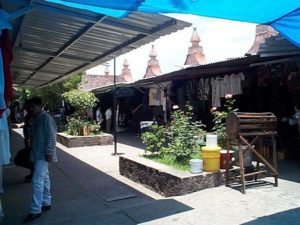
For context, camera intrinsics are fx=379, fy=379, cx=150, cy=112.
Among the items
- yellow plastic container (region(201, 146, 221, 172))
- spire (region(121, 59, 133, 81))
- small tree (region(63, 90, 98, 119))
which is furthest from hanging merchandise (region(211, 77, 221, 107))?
spire (region(121, 59, 133, 81))

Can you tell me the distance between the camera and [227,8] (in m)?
3.88

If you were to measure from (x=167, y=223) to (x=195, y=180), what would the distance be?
5.63 ft

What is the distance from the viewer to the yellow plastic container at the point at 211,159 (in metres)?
7.06

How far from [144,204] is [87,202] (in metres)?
1.08

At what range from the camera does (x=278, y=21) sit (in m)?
4.34

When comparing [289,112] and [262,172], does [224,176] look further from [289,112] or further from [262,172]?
[289,112]

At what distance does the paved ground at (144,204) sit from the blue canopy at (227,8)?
2567 millimetres

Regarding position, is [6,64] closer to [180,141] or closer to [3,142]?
[3,142]

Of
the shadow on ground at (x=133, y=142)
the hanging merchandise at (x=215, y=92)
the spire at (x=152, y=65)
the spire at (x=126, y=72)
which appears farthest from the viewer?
the spire at (x=126, y=72)

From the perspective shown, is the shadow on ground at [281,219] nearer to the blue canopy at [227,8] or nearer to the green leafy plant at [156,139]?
the blue canopy at [227,8]

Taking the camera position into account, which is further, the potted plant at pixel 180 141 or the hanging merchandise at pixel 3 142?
the potted plant at pixel 180 141

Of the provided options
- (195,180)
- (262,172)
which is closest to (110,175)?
(195,180)

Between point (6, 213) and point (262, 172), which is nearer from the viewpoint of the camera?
point (6, 213)

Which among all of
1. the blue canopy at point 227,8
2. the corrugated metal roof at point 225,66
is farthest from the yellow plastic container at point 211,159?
the corrugated metal roof at point 225,66
